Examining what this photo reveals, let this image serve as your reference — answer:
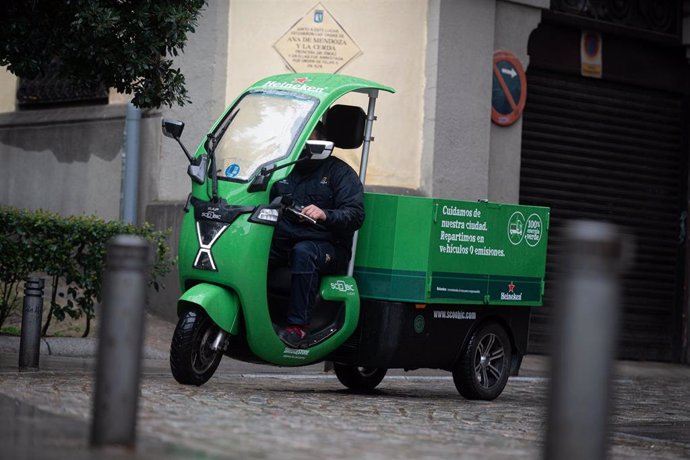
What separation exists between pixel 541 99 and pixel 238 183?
8053 mm

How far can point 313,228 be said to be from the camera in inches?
346

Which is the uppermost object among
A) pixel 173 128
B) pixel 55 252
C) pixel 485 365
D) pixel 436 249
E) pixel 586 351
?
pixel 173 128


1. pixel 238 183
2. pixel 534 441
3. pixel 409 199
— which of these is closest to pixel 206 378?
pixel 238 183

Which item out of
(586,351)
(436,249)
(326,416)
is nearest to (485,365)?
(436,249)

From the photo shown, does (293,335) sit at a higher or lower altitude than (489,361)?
higher

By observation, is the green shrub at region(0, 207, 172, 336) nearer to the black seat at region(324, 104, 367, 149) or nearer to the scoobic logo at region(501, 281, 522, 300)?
the black seat at region(324, 104, 367, 149)

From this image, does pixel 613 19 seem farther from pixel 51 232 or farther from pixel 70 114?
pixel 51 232

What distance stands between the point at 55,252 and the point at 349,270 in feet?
11.5

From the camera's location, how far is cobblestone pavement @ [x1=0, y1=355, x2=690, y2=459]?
5496 millimetres

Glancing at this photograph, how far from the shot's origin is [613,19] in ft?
54.5

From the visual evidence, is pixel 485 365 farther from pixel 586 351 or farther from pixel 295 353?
pixel 586 351

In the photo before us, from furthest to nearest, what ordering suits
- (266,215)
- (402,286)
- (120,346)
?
(402,286) → (266,215) → (120,346)

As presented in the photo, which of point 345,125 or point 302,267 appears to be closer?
point 302,267

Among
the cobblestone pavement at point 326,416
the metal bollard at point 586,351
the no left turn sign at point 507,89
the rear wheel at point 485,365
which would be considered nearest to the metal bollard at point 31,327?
the cobblestone pavement at point 326,416
